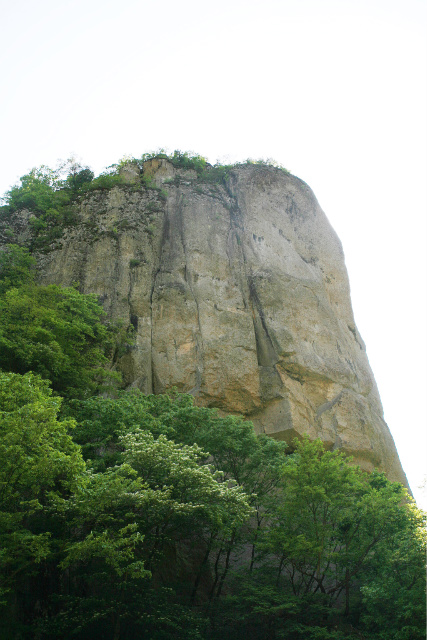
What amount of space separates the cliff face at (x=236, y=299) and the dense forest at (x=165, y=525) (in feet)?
19.4

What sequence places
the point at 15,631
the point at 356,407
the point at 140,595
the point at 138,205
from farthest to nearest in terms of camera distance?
1. the point at 138,205
2. the point at 356,407
3. the point at 140,595
4. the point at 15,631

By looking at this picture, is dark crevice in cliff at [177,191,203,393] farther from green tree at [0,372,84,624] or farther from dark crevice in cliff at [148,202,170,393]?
green tree at [0,372,84,624]

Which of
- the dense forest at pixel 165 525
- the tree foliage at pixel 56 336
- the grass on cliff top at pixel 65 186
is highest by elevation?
the grass on cliff top at pixel 65 186

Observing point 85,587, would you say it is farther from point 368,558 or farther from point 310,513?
point 368,558

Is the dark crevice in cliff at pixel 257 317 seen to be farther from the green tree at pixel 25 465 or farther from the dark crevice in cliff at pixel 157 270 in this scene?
the green tree at pixel 25 465

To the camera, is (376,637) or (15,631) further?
(376,637)

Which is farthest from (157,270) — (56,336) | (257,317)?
(56,336)

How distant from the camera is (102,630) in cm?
1588

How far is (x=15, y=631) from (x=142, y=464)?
5.29m

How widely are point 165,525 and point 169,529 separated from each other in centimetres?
114

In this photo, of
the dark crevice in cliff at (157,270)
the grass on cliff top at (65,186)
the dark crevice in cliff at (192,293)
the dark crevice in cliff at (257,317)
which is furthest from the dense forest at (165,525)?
the grass on cliff top at (65,186)

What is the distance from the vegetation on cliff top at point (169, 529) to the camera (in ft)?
46.6

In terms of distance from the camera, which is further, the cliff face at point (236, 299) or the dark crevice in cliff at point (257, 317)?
the dark crevice in cliff at point (257, 317)

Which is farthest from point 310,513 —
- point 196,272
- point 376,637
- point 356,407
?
point 196,272
